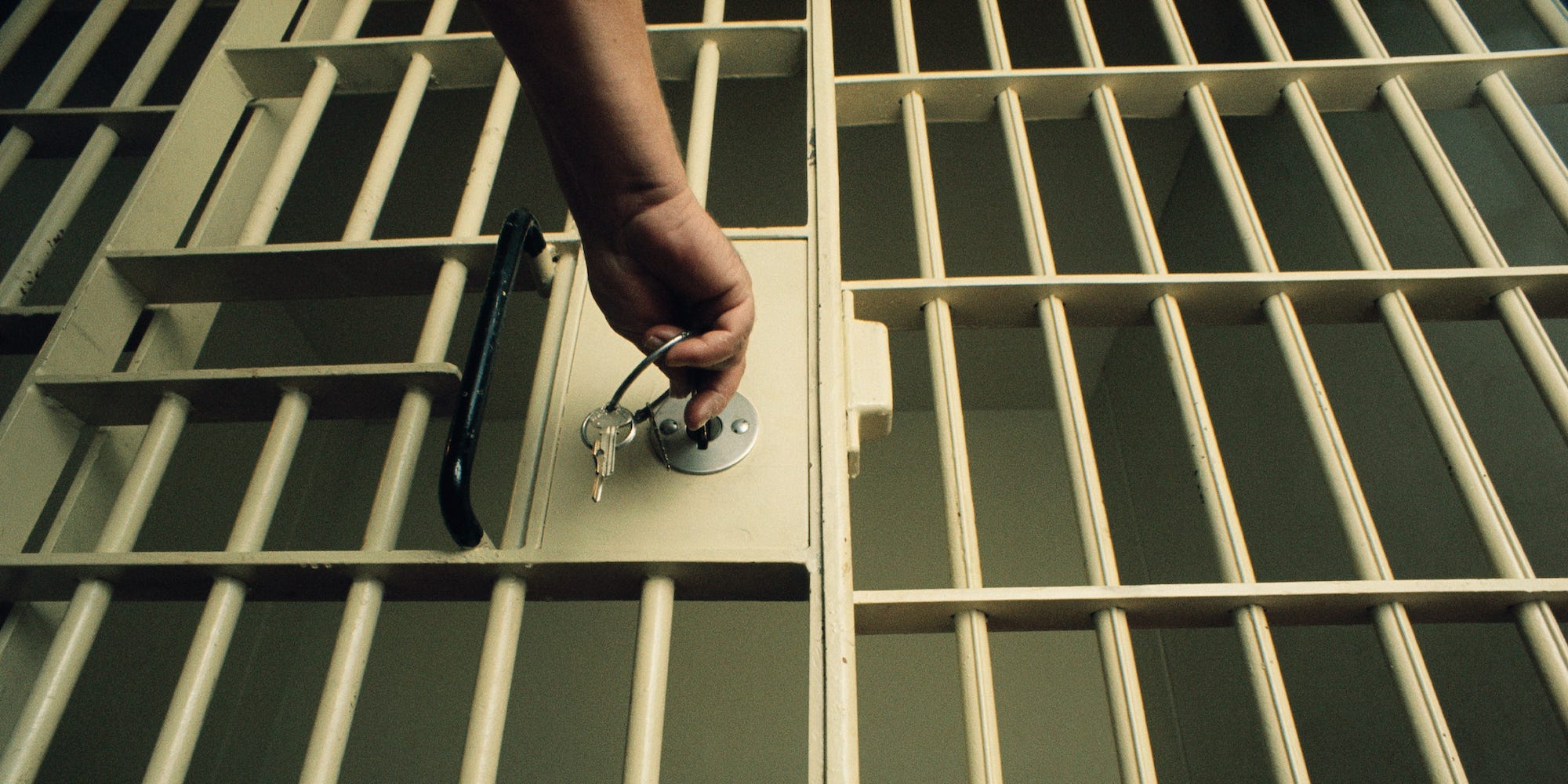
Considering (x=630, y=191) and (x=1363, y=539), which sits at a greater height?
(x=630, y=191)

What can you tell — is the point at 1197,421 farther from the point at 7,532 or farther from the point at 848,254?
the point at 848,254

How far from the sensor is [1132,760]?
2.33ft

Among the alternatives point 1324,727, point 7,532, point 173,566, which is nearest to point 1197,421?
point 173,566

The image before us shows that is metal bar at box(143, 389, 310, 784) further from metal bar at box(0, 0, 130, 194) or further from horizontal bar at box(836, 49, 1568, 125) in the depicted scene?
horizontal bar at box(836, 49, 1568, 125)

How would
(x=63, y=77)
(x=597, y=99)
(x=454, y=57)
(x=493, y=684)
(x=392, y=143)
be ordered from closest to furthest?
(x=597, y=99) → (x=493, y=684) → (x=392, y=143) → (x=454, y=57) → (x=63, y=77)

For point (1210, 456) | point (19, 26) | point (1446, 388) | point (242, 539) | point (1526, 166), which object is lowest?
point (242, 539)

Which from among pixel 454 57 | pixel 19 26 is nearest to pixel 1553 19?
pixel 454 57

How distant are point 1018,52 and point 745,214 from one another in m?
1.02

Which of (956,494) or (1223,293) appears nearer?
(956,494)

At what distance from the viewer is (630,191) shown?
2.07 feet

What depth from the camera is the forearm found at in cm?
57

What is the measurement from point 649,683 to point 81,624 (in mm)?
550

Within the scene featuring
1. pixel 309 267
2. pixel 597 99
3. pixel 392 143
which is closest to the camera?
pixel 597 99

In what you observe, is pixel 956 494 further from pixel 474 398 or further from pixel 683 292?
pixel 474 398
